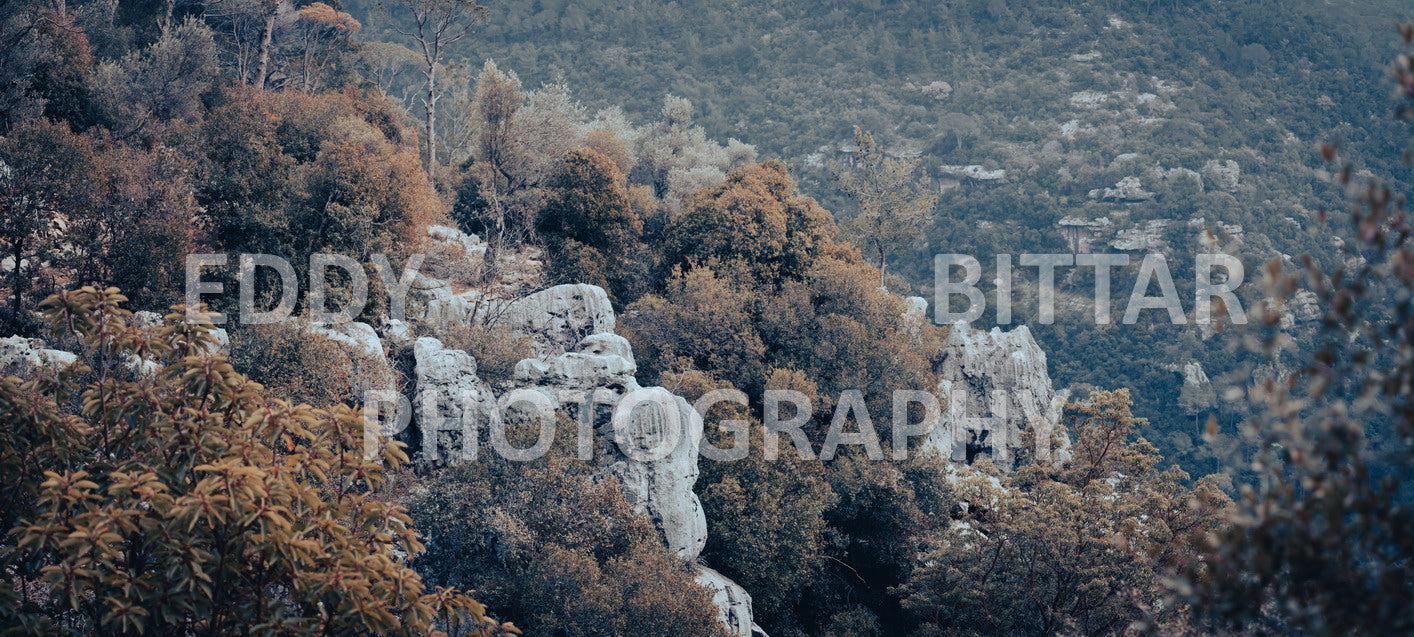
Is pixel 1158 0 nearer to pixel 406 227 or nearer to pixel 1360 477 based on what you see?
pixel 406 227

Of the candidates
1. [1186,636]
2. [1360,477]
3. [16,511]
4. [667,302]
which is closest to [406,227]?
[667,302]

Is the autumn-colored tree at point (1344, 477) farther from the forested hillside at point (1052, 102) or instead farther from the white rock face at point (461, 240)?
the forested hillside at point (1052, 102)

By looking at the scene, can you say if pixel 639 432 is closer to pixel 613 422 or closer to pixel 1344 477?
pixel 613 422

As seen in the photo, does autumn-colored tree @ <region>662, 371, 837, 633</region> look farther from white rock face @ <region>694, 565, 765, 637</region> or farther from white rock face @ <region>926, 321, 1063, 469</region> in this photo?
white rock face @ <region>926, 321, 1063, 469</region>

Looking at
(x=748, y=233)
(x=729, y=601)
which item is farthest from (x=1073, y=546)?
(x=748, y=233)

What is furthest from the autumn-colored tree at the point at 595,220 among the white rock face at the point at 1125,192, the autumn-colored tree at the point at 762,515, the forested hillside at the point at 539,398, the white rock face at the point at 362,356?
the white rock face at the point at 1125,192

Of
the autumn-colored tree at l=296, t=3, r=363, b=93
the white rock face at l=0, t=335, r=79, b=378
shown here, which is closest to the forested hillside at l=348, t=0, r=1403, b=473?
the autumn-colored tree at l=296, t=3, r=363, b=93
